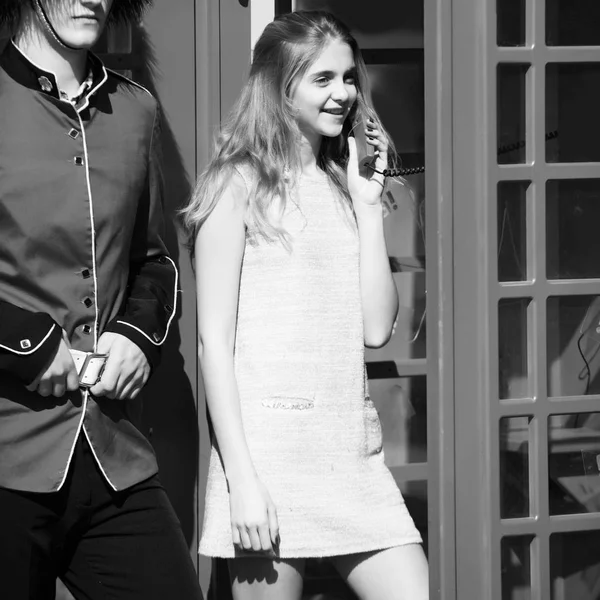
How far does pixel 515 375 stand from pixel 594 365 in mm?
255

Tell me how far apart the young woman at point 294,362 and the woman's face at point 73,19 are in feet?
1.62

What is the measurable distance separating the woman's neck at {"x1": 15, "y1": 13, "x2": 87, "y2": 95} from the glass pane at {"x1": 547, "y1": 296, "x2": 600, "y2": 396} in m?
1.23

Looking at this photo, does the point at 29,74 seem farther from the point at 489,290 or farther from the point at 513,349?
the point at 513,349

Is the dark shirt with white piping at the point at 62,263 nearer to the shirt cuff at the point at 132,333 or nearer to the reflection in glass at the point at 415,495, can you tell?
the shirt cuff at the point at 132,333

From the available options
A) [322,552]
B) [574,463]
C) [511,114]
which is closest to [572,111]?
[511,114]

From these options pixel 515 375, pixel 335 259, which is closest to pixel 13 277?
pixel 335 259

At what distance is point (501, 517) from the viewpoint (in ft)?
9.37

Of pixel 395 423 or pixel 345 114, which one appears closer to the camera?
pixel 345 114

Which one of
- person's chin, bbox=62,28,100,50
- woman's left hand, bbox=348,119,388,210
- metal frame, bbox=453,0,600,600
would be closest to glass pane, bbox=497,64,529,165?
metal frame, bbox=453,0,600,600

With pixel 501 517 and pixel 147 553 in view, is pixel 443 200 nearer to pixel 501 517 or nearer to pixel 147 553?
pixel 501 517

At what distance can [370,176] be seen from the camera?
3.05m

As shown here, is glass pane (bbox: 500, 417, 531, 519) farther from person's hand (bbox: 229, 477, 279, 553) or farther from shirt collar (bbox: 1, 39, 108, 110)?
shirt collar (bbox: 1, 39, 108, 110)

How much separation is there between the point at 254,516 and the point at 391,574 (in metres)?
0.37

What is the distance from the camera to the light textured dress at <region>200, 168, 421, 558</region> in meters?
2.74
